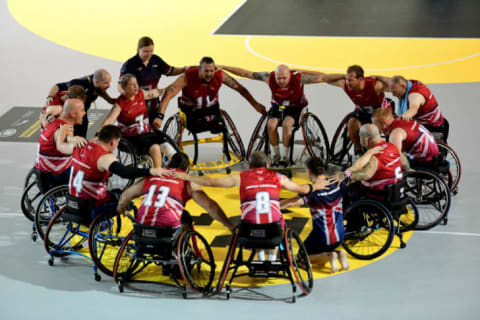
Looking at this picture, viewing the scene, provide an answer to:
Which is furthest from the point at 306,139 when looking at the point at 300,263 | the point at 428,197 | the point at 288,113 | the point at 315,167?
the point at 300,263

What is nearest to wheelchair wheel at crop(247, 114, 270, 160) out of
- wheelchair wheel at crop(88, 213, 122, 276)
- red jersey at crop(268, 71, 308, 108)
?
red jersey at crop(268, 71, 308, 108)

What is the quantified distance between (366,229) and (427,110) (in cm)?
233

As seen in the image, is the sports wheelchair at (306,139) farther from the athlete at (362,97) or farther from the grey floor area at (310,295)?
the grey floor area at (310,295)

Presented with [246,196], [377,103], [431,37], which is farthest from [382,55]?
[246,196]

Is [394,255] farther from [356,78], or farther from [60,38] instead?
[60,38]

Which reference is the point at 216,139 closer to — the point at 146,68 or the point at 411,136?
the point at 146,68

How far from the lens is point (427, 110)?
8.81m

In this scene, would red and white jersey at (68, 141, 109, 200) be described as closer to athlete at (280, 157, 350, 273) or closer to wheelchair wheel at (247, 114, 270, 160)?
athlete at (280, 157, 350, 273)

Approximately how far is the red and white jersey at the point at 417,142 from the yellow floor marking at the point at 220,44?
4.89 metres

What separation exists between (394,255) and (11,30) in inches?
459

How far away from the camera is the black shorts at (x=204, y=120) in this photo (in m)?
9.12

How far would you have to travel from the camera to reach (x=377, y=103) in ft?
29.3

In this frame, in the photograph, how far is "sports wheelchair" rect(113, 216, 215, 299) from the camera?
19.9 feet

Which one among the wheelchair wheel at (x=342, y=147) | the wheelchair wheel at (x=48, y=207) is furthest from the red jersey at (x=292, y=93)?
the wheelchair wheel at (x=48, y=207)
